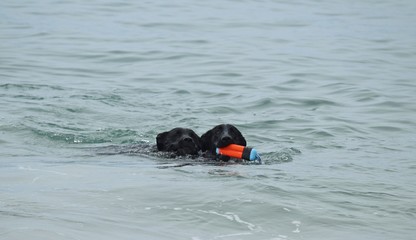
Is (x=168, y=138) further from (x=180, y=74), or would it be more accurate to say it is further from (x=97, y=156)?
(x=180, y=74)

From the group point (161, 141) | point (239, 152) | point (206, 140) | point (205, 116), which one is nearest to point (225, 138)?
point (239, 152)

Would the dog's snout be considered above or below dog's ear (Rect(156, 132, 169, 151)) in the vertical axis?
above

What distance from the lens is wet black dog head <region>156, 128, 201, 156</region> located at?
1149 centimetres

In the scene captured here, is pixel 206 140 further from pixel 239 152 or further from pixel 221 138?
pixel 239 152

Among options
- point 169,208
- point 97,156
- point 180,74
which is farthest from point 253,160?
point 180,74

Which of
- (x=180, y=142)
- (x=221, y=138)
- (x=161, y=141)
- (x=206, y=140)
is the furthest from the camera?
(x=161, y=141)

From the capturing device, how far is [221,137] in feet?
36.6

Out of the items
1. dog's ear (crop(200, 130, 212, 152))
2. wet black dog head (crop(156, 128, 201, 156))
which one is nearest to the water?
wet black dog head (crop(156, 128, 201, 156))

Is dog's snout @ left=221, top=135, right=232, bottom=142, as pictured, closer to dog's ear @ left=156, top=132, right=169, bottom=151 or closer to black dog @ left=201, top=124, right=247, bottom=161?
black dog @ left=201, top=124, right=247, bottom=161

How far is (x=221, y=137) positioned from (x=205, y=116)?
425cm

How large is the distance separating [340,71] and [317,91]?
259 centimetres

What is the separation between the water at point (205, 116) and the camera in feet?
26.8

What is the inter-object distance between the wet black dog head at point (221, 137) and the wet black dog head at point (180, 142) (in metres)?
0.18

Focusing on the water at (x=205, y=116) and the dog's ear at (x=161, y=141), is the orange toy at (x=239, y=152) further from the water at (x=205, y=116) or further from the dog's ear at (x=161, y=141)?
the dog's ear at (x=161, y=141)
